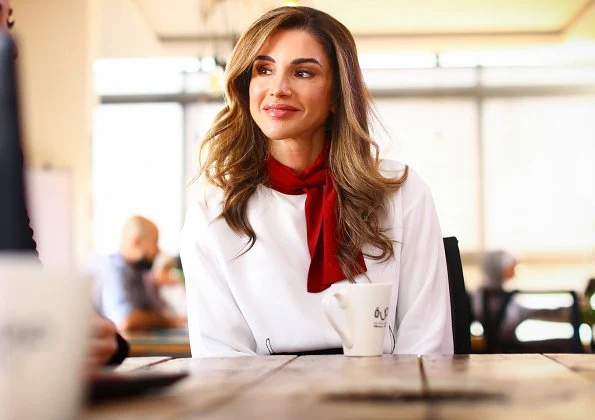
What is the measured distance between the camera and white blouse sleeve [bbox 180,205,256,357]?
6.10 feet

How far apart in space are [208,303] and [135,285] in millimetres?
3575

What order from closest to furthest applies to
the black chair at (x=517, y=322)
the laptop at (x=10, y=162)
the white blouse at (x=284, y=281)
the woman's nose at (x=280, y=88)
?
the laptop at (x=10, y=162) < the white blouse at (x=284, y=281) < the woman's nose at (x=280, y=88) < the black chair at (x=517, y=322)

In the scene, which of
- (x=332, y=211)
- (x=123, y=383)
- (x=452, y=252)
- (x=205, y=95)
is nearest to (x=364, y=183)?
(x=332, y=211)

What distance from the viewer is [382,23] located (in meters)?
9.35

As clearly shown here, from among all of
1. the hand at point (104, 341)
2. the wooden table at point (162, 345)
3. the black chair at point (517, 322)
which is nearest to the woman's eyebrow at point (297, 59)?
the hand at point (104, 341)

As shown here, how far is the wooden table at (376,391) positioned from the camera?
0.66 meters

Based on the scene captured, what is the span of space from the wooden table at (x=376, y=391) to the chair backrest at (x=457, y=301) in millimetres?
833

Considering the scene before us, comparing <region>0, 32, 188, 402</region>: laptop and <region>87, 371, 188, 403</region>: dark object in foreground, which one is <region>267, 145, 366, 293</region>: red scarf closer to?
<region>87, 371, 188, 403</region>: dark object in foreground

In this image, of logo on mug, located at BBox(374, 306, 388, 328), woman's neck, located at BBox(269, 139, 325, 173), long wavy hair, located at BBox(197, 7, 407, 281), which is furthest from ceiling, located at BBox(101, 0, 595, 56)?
logo on mug, located at BBox(374, 306, 388, 328)

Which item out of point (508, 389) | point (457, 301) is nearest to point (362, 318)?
point (508, 389)

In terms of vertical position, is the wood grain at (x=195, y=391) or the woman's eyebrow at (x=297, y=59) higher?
the woman's eyebrow at (x=297, y=59)

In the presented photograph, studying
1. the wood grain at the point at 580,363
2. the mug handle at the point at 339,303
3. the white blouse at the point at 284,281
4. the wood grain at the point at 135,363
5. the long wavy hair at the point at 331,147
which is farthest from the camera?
the long wavy hair at the point at 331,147

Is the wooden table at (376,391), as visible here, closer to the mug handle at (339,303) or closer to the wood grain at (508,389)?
the wood grain at (508,389)

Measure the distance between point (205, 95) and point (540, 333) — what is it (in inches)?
246
